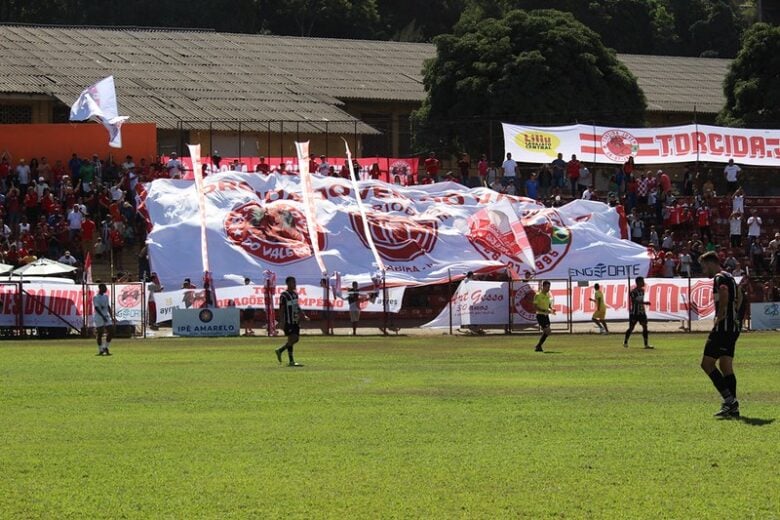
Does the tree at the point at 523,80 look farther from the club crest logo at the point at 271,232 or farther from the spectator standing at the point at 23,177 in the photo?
the spectator standing at the point at 23,177

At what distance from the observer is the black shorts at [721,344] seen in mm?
16500

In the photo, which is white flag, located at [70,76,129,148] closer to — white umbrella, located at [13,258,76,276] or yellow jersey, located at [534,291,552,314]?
white umbrella, located at [13,258,76,276]

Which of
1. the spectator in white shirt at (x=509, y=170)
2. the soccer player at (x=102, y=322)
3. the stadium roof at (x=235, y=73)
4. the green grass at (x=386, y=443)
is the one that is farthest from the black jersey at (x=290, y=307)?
the stadium roof at (x=235, y=73)

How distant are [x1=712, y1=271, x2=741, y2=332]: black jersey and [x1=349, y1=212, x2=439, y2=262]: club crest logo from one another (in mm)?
29709

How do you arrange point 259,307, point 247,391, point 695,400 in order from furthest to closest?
1. point 259,307
2. point 247,391
3. point 695,400

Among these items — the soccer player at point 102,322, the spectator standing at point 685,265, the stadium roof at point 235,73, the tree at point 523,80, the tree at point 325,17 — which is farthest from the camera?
the tree at point 325,17

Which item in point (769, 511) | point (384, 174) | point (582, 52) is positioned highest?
point (582, 52)

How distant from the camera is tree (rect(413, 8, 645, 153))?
62.0 metres

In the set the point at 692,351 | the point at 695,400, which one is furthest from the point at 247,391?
the point at 692,351

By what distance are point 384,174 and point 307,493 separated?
4134 centimetres

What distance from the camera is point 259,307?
41.6 meters

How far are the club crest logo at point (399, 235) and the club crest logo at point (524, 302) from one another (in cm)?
564

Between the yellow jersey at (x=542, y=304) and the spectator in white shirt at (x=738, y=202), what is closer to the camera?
the yellow jersey at (x=542, y=304)

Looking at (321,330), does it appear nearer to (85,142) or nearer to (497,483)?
(85,142)
